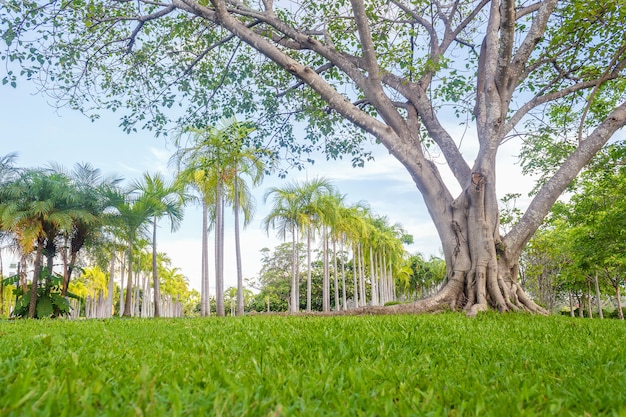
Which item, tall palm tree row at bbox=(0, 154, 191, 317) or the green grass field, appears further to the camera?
tall palm tree row at bbox=(0, 154, 191, 317)

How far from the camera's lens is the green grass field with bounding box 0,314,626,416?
1771mm

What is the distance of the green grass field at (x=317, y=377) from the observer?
1771 millimetres

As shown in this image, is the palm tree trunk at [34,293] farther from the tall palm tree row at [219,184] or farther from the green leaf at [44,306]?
the tall palm tree row at [219,184]

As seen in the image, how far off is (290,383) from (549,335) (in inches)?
145

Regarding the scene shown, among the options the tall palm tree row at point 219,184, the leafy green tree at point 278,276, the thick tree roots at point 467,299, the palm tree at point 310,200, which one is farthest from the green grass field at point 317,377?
the leafy green tree at point 278,276

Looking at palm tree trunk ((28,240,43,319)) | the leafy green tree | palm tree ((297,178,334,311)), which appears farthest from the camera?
the leafy green tree

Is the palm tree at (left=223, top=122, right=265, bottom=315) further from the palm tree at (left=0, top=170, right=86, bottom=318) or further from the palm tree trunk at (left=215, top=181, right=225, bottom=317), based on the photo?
the palm tree at (left=0, top=170, right=86, bottom=318)

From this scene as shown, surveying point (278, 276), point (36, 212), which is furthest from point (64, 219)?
point (278, 276)

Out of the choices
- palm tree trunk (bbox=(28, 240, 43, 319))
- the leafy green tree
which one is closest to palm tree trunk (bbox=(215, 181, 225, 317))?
palm tree trunk (bbox=(28, 240, 43, 319))

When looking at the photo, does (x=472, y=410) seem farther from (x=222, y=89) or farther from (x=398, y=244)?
(x=398, y=244)

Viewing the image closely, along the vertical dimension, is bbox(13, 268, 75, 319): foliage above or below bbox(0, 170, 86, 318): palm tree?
below

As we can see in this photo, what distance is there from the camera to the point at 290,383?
2162 millimetres

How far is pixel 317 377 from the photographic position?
7.95ft

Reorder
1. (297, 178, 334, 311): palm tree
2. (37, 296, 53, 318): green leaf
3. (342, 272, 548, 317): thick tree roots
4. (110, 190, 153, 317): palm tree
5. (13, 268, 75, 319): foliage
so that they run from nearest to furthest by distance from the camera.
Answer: (342, 272, 548, 317): thick tree roots
(37, 296, 53, 318): green leaf
(13, 268, 75, 319): foliage
(110, 190, 153, 317): palm tree
(297, 178, 334, 311): palm tree
